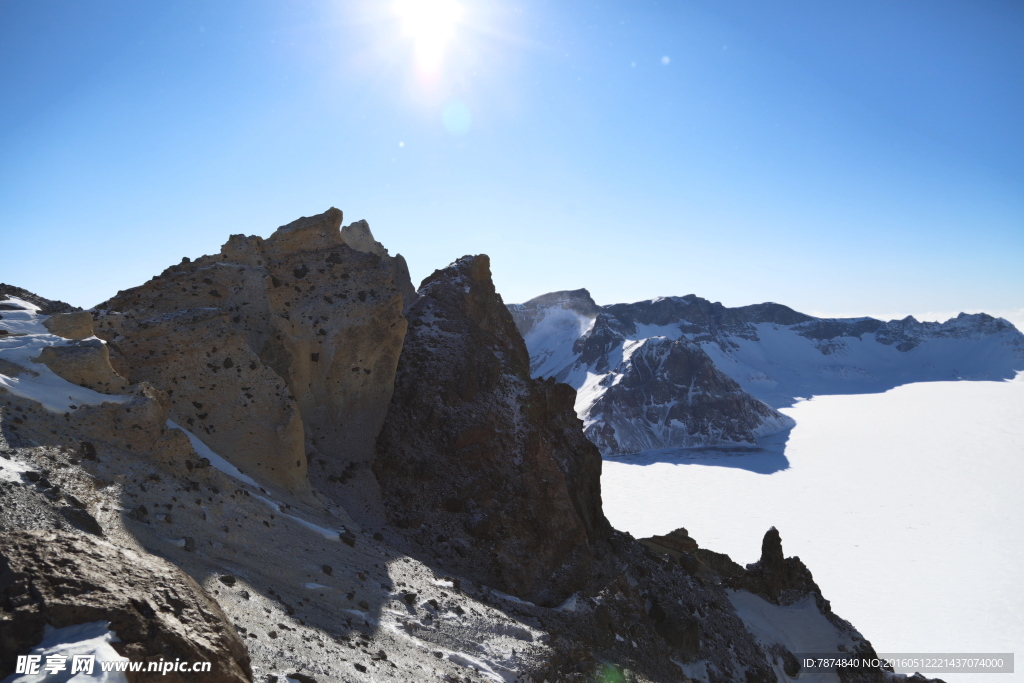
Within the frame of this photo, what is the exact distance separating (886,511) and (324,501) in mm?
104661

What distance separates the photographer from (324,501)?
19922 mm

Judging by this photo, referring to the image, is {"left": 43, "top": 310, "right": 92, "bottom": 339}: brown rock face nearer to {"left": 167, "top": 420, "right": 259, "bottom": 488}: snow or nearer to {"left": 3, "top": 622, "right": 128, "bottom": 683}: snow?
{"left": 167, "top": 420, "right": 259, "bottom": 488}: snow

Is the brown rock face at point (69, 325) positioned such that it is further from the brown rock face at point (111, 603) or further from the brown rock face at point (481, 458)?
the brown rock face at point (481, 458)

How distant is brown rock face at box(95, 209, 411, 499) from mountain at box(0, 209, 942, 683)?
0.08 metres

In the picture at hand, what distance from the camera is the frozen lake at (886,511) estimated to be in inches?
2249

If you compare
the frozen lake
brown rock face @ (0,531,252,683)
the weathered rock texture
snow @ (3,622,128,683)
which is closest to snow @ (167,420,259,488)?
the weathered rock texture

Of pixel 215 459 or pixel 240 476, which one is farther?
pixel 240 476

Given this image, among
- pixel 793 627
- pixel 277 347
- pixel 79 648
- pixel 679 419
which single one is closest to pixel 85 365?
pixel 277 347

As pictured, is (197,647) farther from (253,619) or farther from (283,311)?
(283,311)

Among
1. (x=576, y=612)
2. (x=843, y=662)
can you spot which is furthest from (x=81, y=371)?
(x=843, y=662)

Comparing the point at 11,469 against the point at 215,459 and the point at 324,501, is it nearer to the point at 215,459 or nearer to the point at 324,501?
the point at 215,459

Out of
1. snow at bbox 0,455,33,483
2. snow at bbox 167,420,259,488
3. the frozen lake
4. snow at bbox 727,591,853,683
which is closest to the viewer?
snow at bbox 0,455,33,483

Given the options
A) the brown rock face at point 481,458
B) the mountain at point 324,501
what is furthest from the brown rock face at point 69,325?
the brown rock face at point 481,458

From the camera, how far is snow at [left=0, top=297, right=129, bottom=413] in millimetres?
13039
